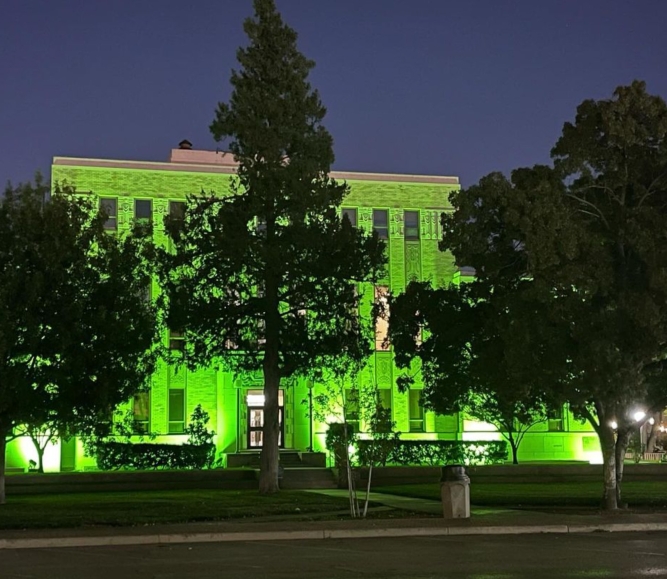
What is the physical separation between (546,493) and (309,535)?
1132cm

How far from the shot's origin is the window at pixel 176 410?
37.3 meters

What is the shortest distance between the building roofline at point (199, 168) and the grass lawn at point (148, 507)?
14.0m

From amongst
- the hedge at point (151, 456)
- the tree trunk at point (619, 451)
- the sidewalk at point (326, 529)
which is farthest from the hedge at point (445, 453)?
the sidewalk at point (326, 529)

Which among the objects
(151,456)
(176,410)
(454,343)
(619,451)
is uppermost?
(454,343)

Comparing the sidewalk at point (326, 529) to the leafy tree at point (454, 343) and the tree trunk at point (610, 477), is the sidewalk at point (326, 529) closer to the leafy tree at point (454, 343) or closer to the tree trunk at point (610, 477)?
the tree trunk at point (610, 477)

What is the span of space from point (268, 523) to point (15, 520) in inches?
204

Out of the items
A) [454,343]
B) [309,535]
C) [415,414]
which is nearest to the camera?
[309,535]

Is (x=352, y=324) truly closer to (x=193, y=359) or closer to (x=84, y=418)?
(x=193, y=359)

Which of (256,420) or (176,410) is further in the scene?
(256,420)

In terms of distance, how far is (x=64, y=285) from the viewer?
24.0m

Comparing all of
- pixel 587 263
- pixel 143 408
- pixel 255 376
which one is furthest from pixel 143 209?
pixel 587 263

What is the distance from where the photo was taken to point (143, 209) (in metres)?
37.9

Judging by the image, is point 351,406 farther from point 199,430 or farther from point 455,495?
point 455,495

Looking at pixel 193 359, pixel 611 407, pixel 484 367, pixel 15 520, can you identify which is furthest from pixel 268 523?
pixel 193 359
